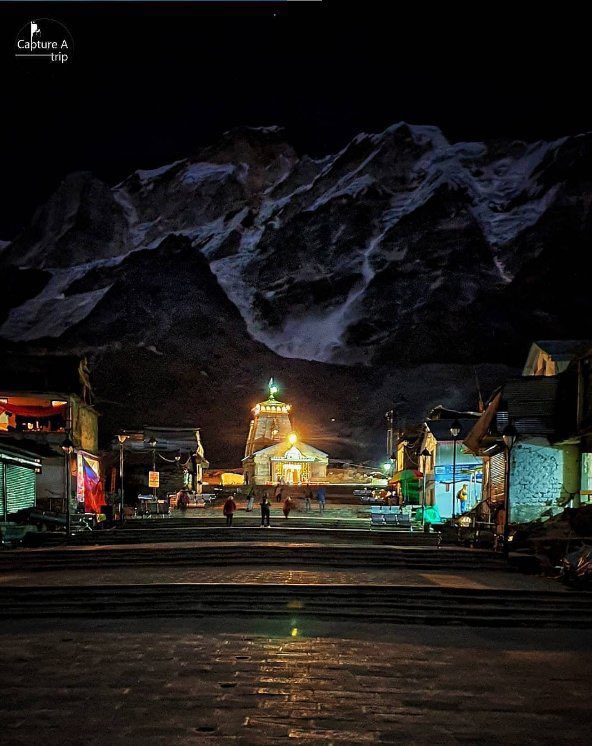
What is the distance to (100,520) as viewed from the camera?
2962cm

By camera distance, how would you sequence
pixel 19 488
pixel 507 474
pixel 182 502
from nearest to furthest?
pixel 507 474, pixel 19 488, pixel 182 502

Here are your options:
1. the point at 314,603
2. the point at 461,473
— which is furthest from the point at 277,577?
the point at 461,473

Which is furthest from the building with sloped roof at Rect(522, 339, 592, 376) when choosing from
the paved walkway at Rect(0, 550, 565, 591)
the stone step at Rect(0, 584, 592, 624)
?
the stone step at Rect(0, 584, 592, 624)

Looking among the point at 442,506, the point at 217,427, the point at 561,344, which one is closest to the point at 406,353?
the point at 217,427

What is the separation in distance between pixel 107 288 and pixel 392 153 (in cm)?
7449

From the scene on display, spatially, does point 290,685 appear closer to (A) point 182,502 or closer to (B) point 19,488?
(B) point 19,488

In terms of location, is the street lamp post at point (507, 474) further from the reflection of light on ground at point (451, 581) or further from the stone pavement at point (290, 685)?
the stone pavement at point (290, 685)

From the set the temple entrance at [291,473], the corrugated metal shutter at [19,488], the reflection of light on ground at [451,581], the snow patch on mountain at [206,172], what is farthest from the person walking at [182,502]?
the snow patch on mountain at [206,172]

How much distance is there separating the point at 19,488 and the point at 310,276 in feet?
404

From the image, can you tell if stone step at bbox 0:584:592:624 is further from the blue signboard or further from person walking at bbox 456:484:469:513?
the blue signboard

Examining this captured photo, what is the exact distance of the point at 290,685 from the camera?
758 centimetres

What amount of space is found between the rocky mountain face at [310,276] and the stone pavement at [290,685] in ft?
247

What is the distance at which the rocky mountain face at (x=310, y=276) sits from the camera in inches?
4205

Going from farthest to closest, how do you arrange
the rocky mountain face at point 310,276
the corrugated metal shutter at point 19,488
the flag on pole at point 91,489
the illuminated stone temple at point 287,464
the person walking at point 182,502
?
the rocky mountain face at point 310,276, the illuminated stone temple at point 287,464, the person walking at point 182,502, the flag on pole at point 91,489, the corrugated metal shutter at point 19,488
